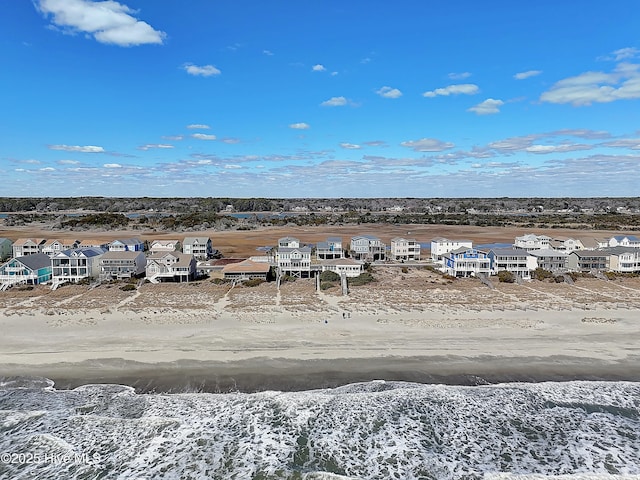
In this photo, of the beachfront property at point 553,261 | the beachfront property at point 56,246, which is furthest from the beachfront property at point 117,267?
the beachfront property at point 553,261

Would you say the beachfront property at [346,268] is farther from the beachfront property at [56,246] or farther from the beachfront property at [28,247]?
the beachfront property at [28,247]

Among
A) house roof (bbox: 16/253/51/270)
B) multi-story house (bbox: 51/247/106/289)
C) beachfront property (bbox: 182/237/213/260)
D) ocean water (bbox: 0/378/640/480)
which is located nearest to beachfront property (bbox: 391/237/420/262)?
beachfront property (bbox: 182/237/213/260)

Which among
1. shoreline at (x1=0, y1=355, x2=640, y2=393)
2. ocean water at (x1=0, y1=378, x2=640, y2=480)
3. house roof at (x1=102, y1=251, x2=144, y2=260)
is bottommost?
ocean water at (x1=0, y1=378, x2=640, y2=480)

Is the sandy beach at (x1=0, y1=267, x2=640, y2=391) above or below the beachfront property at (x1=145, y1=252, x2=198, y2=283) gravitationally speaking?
below

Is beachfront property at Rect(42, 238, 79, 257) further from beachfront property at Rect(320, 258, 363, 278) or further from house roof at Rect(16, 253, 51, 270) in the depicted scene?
beachfront property at Rect(320, 258, 363, 278)

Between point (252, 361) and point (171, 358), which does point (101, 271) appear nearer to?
point (171, 358)

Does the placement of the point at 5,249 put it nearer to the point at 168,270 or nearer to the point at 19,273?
the point at 19,273

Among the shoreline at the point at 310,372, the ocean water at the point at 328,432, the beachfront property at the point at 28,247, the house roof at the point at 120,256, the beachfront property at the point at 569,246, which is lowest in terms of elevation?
the ocean water at the point at 328,432
